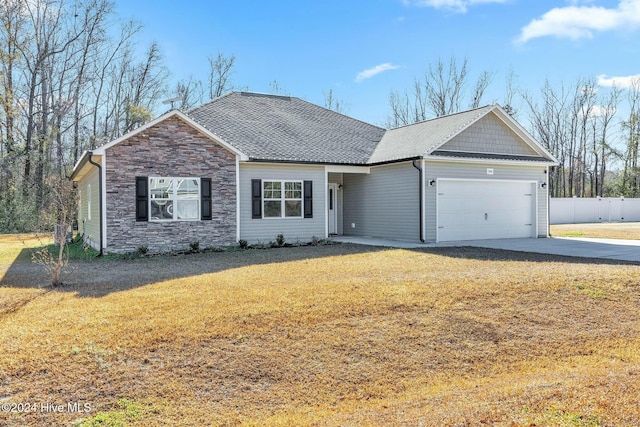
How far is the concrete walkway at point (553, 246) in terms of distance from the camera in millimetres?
12102

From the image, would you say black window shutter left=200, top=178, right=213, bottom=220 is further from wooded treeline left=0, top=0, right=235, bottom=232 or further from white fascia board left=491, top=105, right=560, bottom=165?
wooded treeline left=0, top=0, right=235, bottom=232

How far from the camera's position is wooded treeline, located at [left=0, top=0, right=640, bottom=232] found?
1062 inches

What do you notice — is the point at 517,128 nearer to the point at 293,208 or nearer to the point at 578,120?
the point at 293,208

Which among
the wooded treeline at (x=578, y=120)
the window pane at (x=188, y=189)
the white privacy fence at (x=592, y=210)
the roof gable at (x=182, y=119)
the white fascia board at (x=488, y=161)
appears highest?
the wooded treeline at (x=578, y=120)

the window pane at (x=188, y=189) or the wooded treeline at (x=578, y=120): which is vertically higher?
the wooded treeline at (x=578, y=120)

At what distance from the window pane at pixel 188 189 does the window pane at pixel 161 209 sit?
398mm

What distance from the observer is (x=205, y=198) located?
13.8 metres

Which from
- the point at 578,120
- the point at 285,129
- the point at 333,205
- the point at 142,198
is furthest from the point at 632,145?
the point at 142,198

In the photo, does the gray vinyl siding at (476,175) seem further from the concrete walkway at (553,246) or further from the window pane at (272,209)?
the window pane at (272,209)

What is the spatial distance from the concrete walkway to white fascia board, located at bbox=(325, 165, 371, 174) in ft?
7.87

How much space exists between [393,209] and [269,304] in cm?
1024

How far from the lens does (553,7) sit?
712 inches

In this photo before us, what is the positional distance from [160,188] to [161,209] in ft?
1.93

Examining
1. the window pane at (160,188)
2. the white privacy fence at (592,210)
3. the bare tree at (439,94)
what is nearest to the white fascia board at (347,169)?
the window pane at (160,188)
